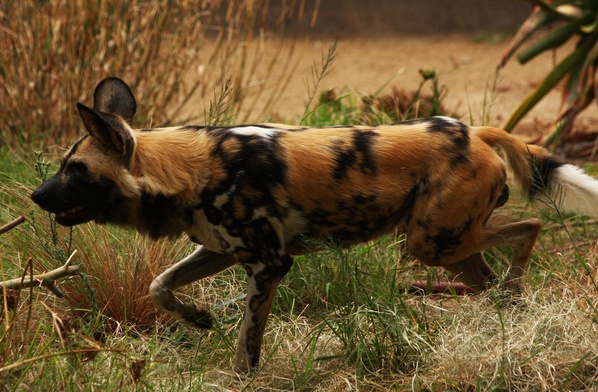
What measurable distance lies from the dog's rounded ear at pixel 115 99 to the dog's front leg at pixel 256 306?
→ 0.64m

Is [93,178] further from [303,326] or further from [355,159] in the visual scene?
[303,326]

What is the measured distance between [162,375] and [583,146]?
11.6ft

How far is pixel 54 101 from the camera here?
192 inches

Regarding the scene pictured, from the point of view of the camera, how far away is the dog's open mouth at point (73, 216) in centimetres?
271

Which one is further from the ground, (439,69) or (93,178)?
(93,178)

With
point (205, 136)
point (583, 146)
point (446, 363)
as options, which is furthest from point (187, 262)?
point (583, 146)

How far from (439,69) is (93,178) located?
20.9 feet

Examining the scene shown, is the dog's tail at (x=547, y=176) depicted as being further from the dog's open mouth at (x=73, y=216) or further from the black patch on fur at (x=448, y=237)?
the dog's open mouth at (x=73, y=216)

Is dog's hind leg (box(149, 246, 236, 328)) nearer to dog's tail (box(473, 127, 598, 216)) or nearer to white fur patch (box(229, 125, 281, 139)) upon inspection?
white fur patch (box(229, 125, 281, 139))

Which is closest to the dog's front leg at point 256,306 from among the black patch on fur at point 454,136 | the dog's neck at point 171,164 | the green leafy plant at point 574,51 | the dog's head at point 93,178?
the dog's neck at point 171,164

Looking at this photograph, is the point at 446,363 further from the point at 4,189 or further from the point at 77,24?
the point at 77,24

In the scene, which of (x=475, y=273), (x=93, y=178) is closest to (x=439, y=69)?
(x=475, y=273)

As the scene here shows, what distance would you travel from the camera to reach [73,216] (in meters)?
2.73

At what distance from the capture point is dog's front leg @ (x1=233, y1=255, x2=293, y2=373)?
282 cm
